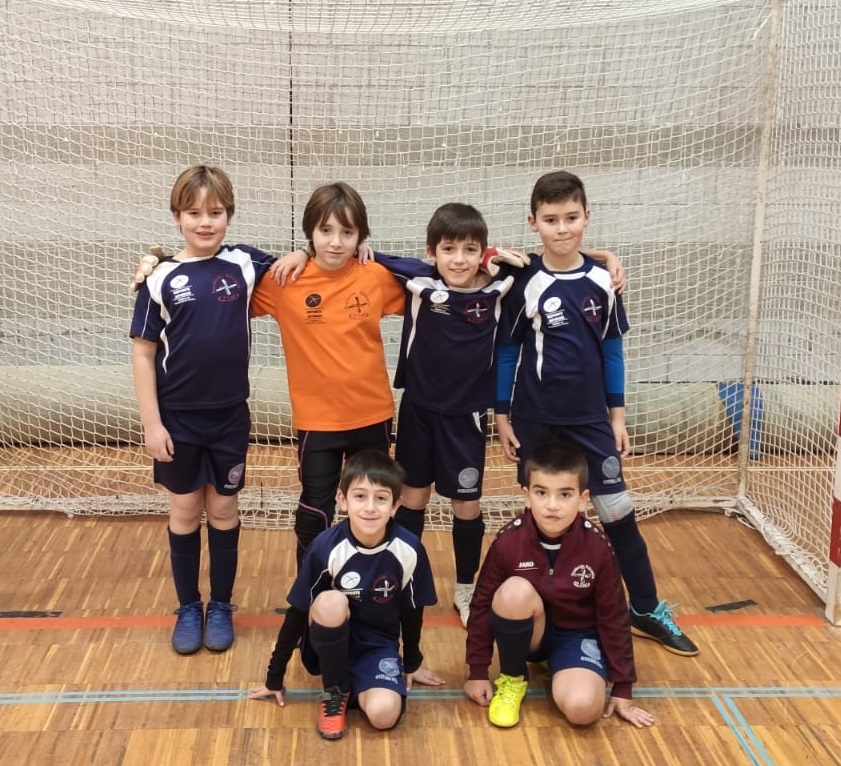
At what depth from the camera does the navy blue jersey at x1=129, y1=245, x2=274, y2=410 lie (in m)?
2.36

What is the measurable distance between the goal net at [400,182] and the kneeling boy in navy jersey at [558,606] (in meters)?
1.31

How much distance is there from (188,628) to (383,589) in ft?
2.25

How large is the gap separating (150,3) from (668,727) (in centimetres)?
278

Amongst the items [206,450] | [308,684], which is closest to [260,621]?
[308,684]

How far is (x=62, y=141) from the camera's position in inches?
157

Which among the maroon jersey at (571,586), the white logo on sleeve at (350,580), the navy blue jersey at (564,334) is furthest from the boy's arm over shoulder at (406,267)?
the white logo on sleeve at (350,580)

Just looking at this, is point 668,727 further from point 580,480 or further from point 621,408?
point 621,408

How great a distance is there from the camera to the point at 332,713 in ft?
7.02

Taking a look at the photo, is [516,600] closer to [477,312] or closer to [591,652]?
[591,652]

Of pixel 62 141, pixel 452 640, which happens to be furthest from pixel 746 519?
pixel 62 141

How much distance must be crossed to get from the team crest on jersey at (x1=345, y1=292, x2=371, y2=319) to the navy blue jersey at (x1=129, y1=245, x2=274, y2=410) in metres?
0.27

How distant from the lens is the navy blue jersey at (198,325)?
2.36m

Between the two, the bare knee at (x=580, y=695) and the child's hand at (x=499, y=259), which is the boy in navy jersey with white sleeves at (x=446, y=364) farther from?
the bare knee at (x=580, y=695)

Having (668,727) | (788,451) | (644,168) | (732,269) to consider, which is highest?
(644,168)
